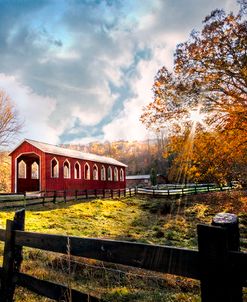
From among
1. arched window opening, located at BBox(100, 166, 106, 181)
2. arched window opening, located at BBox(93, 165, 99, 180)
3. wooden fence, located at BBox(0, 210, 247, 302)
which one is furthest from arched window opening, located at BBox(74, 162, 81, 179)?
wooden fence, located at BBox(0, 210, 247, 302)

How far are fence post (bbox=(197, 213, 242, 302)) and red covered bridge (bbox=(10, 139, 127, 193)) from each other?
23.4 meters

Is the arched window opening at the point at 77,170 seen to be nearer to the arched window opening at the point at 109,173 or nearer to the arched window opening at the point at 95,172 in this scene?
the arched window opening at the point at 95,172

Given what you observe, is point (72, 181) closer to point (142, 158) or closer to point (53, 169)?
point (53, 169)

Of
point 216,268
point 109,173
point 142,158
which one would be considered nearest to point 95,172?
point 109,173

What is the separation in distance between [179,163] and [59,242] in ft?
48.1

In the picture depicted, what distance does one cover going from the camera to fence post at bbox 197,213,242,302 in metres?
2.15

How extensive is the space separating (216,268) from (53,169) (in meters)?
26.2

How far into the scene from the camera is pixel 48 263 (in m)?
7.09

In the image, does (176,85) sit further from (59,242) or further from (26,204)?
(59,242)

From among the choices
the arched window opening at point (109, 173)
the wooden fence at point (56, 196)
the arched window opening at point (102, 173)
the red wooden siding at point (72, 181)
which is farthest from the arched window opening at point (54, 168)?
the arched window opening at point (109, 173)

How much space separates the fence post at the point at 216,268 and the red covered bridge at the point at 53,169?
23381mm

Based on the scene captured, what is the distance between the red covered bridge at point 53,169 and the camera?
24.9m

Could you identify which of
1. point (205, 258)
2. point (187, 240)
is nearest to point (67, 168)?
point (187, 240)

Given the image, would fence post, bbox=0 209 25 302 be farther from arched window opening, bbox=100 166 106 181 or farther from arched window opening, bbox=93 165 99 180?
arched window opening, bbox=100 166 106 181
